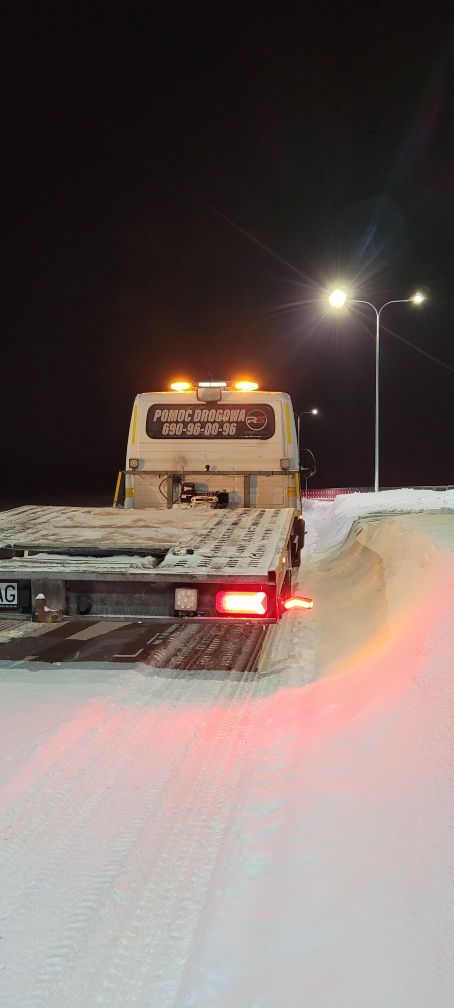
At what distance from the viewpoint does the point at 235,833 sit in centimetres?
323

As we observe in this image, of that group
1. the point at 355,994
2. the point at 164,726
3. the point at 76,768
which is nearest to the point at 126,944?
the point at 355,994

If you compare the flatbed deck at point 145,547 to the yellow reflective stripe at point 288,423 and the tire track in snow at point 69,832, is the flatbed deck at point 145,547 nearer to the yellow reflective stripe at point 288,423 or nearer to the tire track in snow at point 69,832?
the tire track in snow at point 69,832

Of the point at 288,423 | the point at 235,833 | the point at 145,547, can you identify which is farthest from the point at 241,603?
the point at 288,423

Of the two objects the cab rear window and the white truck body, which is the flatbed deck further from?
the cab rear window

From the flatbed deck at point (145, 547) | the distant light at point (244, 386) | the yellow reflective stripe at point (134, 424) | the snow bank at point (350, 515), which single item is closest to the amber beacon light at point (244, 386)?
the distant light at point (244, 386)

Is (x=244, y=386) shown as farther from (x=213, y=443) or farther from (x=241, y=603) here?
(x=241, y=603)

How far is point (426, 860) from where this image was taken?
2734mm

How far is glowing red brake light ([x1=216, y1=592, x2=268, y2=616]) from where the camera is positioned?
→ 487 centimetres

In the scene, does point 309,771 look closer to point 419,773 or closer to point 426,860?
point 419,773

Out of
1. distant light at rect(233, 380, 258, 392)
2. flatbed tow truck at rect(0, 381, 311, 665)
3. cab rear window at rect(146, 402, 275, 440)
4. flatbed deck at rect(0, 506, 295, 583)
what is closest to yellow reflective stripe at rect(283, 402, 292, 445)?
cab rear window at rect(146, 402, 275, 440)

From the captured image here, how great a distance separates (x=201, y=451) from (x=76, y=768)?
587 centimetres

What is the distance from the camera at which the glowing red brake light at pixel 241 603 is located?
16.0ft

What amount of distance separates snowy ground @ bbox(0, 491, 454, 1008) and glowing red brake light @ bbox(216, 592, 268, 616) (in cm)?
66

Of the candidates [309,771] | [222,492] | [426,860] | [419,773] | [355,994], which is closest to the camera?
[355,994]
